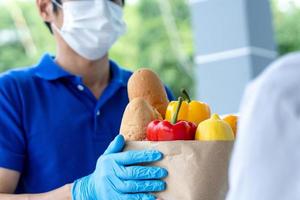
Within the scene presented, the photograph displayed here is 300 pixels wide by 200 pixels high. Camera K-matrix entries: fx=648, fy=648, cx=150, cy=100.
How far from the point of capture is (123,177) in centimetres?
136

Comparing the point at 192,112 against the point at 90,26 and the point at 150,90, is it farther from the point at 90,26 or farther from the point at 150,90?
the point at 90,26

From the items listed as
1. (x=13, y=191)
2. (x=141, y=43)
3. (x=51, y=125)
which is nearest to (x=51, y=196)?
(x=13, y=191)

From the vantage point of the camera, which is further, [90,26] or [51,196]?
[90,26]

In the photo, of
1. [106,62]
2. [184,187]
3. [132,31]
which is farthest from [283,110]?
[132,31]

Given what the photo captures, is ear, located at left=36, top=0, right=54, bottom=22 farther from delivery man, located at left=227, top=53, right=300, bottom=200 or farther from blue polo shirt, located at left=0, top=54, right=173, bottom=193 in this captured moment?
delivery man, located at left=227, top=53, right=300, bottom=200

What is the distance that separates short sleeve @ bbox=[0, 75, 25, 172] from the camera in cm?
177

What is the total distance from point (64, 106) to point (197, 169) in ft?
2.72

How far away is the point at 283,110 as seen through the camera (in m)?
0.65

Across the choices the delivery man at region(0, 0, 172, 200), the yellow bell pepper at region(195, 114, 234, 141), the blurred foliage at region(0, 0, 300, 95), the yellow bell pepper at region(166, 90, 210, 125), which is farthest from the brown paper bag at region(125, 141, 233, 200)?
the blurred foliage at region(0, 0, 300, 95)

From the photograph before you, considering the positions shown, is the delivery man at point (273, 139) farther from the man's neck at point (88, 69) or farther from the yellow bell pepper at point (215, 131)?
the man's neck at point (88, 69)

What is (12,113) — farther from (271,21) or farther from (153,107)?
(271,21)

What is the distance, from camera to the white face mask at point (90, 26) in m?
2.05

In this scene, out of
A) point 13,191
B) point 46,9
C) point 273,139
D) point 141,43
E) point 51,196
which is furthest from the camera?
point 141,43

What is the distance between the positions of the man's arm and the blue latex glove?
12 centimetres
